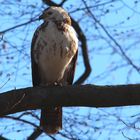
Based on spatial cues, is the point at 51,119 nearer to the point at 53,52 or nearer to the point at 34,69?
the point at 53,52

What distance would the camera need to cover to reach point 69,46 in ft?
17.1

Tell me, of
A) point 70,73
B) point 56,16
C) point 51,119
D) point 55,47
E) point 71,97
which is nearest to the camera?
point 71,97

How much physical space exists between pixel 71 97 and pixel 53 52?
1570mm

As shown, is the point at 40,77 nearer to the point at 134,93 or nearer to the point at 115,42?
the point at 115,42

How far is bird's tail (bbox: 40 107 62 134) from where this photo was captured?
491cm

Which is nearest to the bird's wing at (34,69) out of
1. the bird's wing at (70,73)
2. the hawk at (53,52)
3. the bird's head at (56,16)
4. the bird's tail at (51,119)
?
the hawk at (53,52)

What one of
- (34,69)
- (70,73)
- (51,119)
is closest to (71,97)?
(51,119)

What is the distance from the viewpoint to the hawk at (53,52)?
4.98m

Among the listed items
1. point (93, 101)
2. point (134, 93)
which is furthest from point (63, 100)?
point (134, 93)

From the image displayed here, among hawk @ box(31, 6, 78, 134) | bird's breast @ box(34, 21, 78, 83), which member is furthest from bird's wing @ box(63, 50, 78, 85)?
bird's breast @ box(34, 21, 78, 83)

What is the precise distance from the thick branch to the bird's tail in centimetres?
119

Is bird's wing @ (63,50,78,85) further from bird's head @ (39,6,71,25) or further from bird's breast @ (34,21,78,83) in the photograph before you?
bird's head @ (39,6,71,25)

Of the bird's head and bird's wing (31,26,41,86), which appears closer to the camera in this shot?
bird's wing (31,26,41,86)

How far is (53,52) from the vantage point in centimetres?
520
